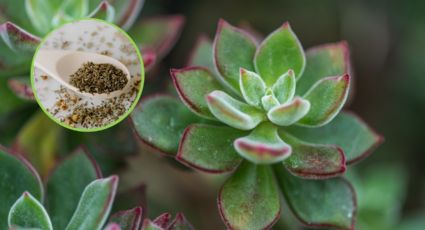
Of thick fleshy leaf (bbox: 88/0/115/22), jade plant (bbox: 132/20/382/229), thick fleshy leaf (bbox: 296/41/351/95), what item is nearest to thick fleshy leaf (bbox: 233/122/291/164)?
jade plant (bbox: 132/20/382/229)

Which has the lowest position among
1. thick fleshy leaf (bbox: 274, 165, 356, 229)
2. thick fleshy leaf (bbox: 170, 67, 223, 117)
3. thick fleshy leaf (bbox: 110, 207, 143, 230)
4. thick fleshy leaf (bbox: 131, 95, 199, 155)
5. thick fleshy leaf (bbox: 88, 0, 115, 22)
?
thick fleshy leaf (bbox: 274, 165, 356, 229)

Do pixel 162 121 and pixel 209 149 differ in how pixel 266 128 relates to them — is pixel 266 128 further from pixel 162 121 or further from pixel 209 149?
pixel 162 121

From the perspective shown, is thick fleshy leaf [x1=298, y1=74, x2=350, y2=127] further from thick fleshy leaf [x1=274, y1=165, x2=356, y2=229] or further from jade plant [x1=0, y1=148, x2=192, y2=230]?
jade plant [x1=0, y1=148, x2=192, y2=230]

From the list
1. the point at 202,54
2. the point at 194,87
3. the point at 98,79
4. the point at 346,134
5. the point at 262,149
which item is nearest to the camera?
the point at 262,149

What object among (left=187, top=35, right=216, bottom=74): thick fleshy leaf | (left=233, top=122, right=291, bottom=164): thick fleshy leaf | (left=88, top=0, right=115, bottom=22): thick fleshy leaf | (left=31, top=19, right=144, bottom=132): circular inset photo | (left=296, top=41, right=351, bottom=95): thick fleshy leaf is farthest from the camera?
(left=187, top=35, right=216, bottom=74): thick fleshy leaf

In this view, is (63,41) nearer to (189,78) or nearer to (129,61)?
(129,61)

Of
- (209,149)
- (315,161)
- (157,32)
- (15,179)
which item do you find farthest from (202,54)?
(15,179)

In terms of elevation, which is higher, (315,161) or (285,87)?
(285,87)
